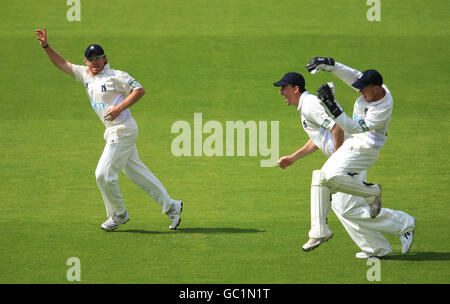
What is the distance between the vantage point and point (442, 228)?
8125 millimetres

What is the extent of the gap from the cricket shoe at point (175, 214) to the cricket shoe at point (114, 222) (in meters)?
0.52

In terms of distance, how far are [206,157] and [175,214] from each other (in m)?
3.23

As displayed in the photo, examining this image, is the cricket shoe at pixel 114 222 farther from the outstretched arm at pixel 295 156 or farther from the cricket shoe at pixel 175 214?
the outstretched arm at pixel 295 156

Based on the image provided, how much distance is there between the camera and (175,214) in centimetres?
823

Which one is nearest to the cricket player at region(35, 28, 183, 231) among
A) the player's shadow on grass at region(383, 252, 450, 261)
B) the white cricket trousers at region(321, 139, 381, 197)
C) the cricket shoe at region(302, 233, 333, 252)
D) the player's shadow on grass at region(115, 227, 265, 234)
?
the player's shadow on grass at region(115, 227, 265, 234)

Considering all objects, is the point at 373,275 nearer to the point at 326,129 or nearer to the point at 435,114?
the point at 326,129

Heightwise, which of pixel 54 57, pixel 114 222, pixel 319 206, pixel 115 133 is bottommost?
pixel 114 222

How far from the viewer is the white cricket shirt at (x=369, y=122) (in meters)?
6.64

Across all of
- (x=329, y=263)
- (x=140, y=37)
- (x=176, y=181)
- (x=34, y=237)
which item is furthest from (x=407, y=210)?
(x=140, y=37)

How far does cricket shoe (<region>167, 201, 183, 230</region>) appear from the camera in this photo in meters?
8.21

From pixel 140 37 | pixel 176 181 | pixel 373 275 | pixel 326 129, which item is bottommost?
pixel 373 275

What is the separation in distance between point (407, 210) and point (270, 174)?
2397 mm

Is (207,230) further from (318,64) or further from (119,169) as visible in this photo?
(318,64)

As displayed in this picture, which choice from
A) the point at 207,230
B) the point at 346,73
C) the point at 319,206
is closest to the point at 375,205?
the point at 319,206
